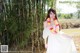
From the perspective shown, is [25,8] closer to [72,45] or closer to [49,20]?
[49,20]

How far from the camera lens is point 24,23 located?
499 centimetres

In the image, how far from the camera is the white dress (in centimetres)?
445

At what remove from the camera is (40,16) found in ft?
16.2

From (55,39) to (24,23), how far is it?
2.76 feet

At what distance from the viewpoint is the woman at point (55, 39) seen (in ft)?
14.6

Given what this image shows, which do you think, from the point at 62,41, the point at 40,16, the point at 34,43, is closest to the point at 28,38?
the point at 34,43

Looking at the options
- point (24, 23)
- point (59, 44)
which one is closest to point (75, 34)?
point (59, 44)

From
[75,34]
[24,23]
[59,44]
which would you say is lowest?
[59,44]

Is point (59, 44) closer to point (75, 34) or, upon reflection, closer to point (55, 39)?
point (55, 39)

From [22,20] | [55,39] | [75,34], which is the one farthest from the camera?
[22,20]

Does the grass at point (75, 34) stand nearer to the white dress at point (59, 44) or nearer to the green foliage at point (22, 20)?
the white dress at point (59, 44)

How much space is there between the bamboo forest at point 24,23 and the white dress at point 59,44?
18.3 inches

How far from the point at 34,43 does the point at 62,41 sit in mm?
727

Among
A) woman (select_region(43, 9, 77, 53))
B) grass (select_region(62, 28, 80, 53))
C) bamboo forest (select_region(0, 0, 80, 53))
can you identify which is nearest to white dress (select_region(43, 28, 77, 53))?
woman (select_region(43, 9, 77, 53))
